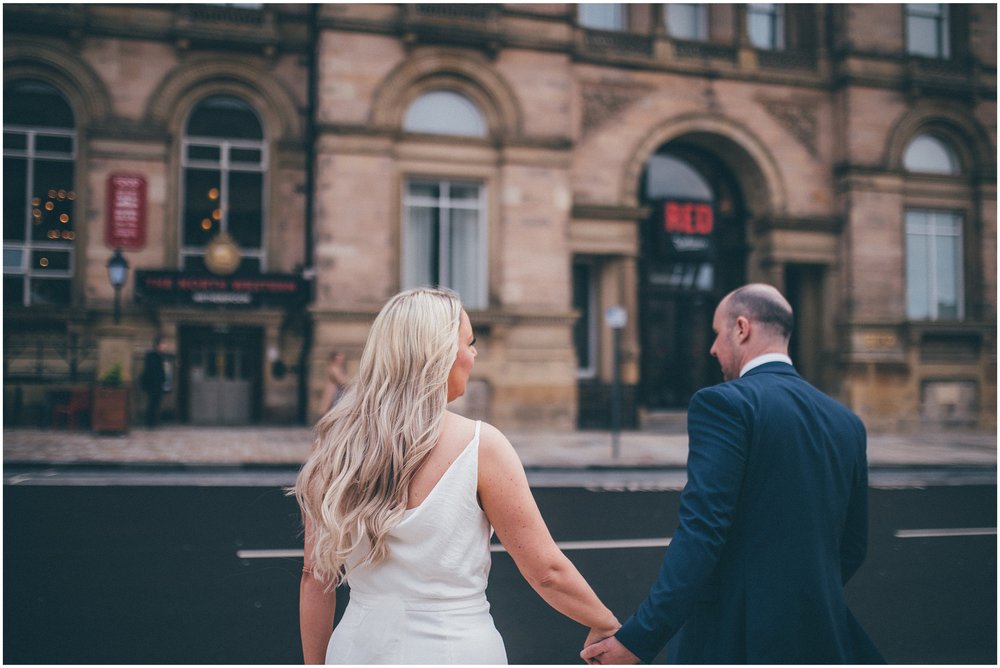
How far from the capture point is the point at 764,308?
2506 millimetres

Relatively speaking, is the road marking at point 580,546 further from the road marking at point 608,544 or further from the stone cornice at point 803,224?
the stone cornice at point 803,224

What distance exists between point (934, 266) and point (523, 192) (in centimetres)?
1171

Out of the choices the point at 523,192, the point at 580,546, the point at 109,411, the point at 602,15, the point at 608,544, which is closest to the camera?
the point at 580,546

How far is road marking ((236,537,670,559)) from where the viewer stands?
651 centimetres

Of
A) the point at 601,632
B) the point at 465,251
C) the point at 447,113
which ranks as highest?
the point at 447,113

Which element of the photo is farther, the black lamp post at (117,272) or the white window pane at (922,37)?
the white window pane at (922,37)

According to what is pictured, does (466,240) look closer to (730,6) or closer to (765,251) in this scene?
(765,251)

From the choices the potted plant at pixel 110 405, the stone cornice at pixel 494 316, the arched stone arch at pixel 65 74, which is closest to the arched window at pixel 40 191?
the arched stone arch at pixel 65 74

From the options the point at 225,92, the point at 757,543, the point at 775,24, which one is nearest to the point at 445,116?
the point at 225,92

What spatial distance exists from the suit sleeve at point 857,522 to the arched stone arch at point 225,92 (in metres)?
17.9

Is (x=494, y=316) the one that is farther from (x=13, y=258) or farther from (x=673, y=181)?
(x=13, y=258)

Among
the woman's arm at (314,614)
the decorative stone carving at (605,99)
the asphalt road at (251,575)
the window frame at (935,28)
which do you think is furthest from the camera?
the window frame at (935,28)

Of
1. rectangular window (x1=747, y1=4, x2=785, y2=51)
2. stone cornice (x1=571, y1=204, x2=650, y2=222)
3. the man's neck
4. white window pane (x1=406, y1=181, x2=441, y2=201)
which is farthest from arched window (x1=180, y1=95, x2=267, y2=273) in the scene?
the man's neck

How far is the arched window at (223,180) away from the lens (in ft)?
59.9
